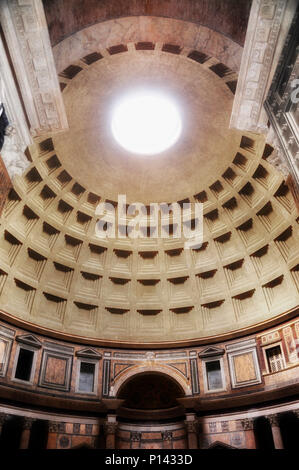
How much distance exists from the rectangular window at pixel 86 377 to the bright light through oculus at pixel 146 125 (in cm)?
1229

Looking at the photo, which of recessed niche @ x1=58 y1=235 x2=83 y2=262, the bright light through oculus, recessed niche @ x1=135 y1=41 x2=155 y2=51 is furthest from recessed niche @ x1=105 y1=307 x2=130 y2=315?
recessed niche @ x1=135 y1=41 x2=155 y2=51

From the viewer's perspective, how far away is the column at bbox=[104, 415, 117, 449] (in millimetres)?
17828

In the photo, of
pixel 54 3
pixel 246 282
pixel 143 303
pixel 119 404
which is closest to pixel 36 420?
pixel 119 404

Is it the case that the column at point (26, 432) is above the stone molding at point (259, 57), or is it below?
below

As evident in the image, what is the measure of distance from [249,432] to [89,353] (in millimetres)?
9052

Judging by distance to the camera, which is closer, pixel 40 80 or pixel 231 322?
pixel 40 80

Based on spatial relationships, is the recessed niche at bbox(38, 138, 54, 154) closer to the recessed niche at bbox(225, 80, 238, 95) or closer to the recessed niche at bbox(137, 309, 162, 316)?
the recessed niche at bbox(225, 80, 238, 95)

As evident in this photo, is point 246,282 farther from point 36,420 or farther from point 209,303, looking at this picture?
point 36,420

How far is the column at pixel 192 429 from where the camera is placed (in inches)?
704

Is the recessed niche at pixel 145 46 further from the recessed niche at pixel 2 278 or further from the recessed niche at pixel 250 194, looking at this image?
the recessed niche at pixel 2 278

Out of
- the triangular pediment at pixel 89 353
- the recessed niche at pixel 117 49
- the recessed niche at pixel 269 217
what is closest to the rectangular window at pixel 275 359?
the recessed niche at pixel 269 217

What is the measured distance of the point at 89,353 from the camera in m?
20.3

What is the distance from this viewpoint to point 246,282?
68.5 ft

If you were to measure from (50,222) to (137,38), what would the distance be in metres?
10.6
